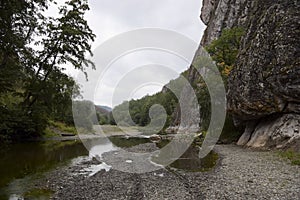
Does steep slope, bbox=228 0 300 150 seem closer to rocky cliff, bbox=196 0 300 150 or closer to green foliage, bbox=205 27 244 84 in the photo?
rocky cliff, bbox=196 0 300 150

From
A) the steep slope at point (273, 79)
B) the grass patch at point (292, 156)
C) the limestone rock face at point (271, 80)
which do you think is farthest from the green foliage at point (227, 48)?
the grass patch at point (292, 156)

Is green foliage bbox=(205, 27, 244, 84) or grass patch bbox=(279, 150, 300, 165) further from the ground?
green foliage bbox=(205, 27, 244, 84)

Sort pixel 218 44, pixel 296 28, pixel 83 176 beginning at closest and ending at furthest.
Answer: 1. pixel 83 176
2. pixel 296 28
3. pixel 218 44

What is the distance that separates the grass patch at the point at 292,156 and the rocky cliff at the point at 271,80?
725 mm

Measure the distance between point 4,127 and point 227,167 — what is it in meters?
11.9

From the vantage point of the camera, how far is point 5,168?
631 inches

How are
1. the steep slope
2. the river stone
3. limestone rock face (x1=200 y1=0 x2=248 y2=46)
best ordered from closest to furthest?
the river stone → the steep slope → limestone rock face (x1=200 y1=0 x2=248 y2=46)

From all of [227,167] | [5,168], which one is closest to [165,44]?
[227,167]

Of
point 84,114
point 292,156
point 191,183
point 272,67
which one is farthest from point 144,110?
point 191,183

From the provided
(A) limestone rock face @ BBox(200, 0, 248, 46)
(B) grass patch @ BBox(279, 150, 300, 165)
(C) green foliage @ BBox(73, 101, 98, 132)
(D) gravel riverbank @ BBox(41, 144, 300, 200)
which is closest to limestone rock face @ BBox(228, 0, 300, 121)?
(B) grass patch @ BBox(279, 150, 300, 165)

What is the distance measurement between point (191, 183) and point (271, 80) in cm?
1114

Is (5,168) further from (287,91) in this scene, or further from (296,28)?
(296,28)

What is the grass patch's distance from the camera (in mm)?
14054

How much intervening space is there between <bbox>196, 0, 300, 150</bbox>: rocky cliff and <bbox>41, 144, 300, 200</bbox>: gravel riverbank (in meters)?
4.19
